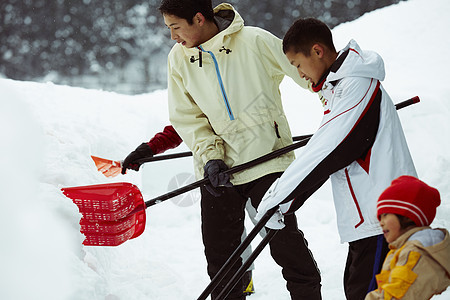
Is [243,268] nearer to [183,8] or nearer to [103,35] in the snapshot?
[183,8]

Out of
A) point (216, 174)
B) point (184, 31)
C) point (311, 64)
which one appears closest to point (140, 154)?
point (216, 174)

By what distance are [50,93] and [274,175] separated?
3.87m

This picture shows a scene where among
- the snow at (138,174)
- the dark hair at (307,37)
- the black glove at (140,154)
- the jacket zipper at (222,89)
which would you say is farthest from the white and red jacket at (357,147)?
the snow at (138,174)

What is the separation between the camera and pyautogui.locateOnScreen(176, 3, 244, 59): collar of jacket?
209cm

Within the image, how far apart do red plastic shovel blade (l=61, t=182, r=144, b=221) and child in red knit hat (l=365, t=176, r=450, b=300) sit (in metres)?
1.17

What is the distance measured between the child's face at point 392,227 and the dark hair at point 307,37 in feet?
2.00

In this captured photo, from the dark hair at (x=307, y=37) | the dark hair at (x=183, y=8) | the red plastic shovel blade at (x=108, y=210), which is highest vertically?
the dark hair at (x=183, y=8)

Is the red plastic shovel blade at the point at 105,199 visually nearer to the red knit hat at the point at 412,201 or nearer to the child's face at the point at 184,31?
the child's face at the point at 184,31

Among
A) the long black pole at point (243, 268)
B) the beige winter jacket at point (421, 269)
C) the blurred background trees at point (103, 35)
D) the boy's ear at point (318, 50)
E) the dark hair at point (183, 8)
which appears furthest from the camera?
the blurred background trees at point (103, 35)

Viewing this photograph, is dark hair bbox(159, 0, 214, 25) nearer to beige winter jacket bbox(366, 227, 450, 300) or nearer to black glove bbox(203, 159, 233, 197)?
black glove bbox(203, 159, 233, 197)

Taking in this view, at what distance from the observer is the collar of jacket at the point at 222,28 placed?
2094mm

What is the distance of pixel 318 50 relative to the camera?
1587 millimetres

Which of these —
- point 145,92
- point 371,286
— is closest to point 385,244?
point 371,286

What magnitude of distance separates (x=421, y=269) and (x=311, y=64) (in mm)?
731
